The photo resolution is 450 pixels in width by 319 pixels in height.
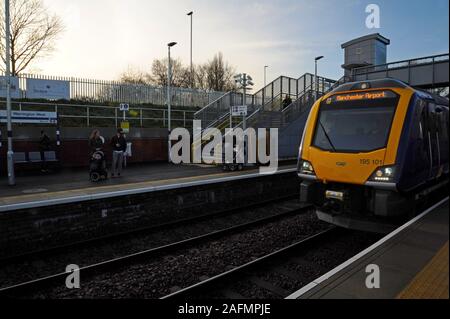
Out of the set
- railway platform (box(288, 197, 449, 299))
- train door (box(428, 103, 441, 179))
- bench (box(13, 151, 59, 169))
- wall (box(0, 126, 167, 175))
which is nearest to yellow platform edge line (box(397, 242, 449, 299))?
railway platform (box(288, 197, 449, 299))

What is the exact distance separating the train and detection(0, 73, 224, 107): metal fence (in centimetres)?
1937

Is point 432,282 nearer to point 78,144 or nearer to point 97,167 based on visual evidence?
point 97,167

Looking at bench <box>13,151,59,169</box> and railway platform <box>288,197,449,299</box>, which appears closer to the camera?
railway platform <box>288,197,449,299</box>

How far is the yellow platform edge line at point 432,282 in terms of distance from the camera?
6.01ft

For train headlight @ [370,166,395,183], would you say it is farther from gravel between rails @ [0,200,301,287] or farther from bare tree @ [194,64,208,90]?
bare tree @ [194,64,208,90]

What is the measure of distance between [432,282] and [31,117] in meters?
15.8

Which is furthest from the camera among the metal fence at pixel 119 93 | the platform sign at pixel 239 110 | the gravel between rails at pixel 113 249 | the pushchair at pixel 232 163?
the metal fence at pixel 119 93

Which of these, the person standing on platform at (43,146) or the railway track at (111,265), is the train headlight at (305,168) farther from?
the person standing on platform at (43,146)

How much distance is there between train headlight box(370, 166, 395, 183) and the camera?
5965 mm

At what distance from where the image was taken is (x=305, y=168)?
7.37 metres

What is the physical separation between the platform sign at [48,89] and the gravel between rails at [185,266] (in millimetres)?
18170

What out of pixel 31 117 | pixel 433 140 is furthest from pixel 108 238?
pixel 31 117

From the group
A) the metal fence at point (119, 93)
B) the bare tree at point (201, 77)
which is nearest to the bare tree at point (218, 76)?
the bare tree at point (201, 77)

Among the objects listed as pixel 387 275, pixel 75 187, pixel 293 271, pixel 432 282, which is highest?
pixel 432 282
